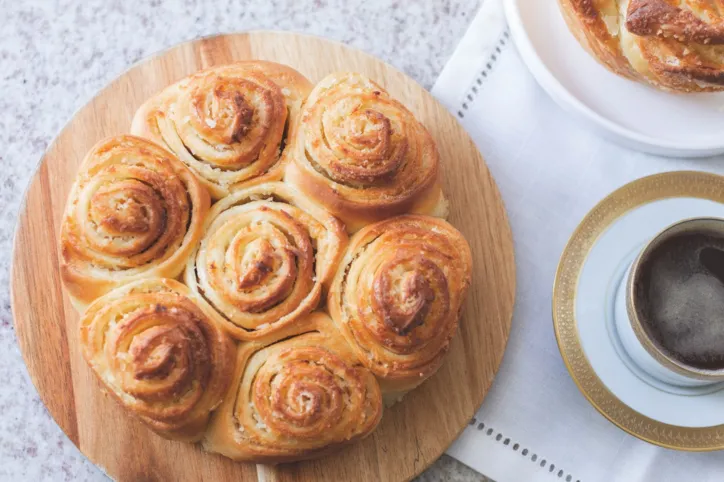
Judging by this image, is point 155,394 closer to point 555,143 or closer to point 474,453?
point 474,453

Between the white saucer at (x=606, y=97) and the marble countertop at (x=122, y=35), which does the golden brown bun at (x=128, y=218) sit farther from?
the white saucer at (x=606, y=97)


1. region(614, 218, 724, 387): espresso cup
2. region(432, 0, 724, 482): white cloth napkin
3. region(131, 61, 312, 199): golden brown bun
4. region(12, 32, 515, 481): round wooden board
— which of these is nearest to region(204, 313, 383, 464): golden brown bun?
region(12, 32, 515, 481): round wooden board

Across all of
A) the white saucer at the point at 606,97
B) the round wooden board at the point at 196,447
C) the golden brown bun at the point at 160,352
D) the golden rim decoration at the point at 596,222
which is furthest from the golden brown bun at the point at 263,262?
the white saucer at the point at 606,97

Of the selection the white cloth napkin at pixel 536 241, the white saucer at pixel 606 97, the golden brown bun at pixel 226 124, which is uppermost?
the golden brown bun at pixel 226 124

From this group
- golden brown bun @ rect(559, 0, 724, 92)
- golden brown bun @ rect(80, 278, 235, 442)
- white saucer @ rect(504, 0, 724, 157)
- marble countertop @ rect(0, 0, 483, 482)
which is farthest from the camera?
marble countertop @ rect(0, 0, 483, 482)

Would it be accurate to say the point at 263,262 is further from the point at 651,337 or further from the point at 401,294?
the point at 651,337

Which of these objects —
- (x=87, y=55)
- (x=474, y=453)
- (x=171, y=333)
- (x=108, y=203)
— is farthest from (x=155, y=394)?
(x=87, y=55)

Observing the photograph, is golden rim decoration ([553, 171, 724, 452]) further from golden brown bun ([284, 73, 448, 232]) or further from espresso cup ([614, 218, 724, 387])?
golden brown bun ([284, 73, 448, 232])
